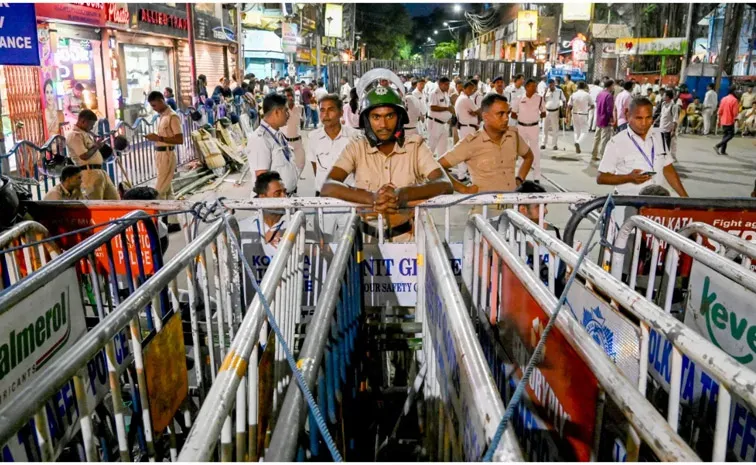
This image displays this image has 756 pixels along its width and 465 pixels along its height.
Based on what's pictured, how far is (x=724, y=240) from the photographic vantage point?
10.3 ft

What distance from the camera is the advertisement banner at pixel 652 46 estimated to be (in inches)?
1107

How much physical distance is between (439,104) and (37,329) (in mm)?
11739

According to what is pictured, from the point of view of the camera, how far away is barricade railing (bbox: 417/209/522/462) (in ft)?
4.44

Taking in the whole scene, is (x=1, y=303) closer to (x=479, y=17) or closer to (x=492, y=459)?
(x=492, y=459)

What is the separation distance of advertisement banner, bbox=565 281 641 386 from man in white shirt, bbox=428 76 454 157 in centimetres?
1083

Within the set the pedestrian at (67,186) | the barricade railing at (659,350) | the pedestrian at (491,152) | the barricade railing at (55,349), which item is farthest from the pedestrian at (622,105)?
the barricade railing at (55,349)

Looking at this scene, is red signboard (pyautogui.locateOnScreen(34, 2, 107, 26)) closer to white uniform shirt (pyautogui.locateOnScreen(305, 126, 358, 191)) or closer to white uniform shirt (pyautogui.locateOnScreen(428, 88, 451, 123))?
white uniform shirt (pyautogui.locateOnScreen(305, 126, 358, 191))

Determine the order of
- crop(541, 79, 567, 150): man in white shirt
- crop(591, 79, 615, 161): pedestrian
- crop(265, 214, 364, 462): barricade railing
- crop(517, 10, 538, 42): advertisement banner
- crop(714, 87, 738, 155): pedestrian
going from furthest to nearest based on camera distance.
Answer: crop(517, 10, 538, 42): advertisement banner < crop(714, 87, 738, 155): pedestrian < crop(541, 79, 567, 150): man in white shirt < crop(591, 79, 615, 161): pedestrian < crop(265, 214, 364, 462): barricade railing

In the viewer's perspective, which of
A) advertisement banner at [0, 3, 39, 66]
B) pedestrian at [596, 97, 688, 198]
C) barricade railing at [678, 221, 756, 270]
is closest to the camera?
barricade railing at [678, 221, 756, 270]

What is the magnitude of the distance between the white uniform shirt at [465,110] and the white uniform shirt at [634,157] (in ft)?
25.0

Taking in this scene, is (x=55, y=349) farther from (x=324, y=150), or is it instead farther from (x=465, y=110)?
(x=465, y=110)

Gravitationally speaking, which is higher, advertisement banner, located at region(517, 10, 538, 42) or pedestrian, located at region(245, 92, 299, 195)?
advertisement banner, located at region(517, 10, 538, 42)

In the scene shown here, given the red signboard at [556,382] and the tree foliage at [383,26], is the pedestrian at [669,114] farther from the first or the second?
the tree foliage at [383,26]

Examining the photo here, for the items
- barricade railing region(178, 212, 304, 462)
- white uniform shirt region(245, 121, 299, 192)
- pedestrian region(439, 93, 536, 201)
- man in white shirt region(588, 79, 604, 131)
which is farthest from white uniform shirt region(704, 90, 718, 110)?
barricade railing region(178, 212, 304, 462)
